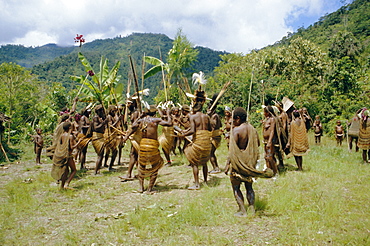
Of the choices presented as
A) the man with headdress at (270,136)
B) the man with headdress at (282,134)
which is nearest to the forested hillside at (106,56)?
the man with headdress at (282,134)

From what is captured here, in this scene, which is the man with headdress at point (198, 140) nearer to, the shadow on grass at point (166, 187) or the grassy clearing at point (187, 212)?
the shadow on grass at point (166, 187)

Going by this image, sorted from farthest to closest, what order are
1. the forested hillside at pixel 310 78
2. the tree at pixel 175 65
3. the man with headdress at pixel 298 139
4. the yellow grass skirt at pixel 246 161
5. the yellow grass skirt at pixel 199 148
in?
the forested hillside at pixel 310 78 < the tree at pixel 175 65 < the man with headdress at pixel 298 139 < the yellow grass skirt at pixel 199 148 < the yellow grass skirt at pixel 246 161

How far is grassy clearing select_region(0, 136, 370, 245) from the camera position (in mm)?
4621

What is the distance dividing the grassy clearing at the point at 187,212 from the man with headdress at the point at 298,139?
24.2 inches

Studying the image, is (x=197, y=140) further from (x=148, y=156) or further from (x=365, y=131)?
(x=365, y=131)

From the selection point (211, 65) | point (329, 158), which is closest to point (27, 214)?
point (329, 158)

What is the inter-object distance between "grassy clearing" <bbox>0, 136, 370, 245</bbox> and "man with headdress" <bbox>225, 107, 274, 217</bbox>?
752 millimetres

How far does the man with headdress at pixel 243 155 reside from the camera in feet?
16.5

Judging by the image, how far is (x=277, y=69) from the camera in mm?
28266

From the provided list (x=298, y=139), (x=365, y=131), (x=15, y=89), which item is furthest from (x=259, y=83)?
(x=15, y=89)

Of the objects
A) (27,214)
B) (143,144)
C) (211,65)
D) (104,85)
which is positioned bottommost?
(27,214)

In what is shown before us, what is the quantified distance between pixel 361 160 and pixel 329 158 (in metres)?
1.05

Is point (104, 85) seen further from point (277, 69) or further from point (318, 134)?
point (277, 69)

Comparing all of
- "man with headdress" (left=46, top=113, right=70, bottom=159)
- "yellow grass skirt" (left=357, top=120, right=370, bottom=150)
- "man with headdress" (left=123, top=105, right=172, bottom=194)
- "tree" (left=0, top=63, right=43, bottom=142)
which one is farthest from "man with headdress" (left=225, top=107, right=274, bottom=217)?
"tree" (left=0, top=63, right=43, bottom=142)
